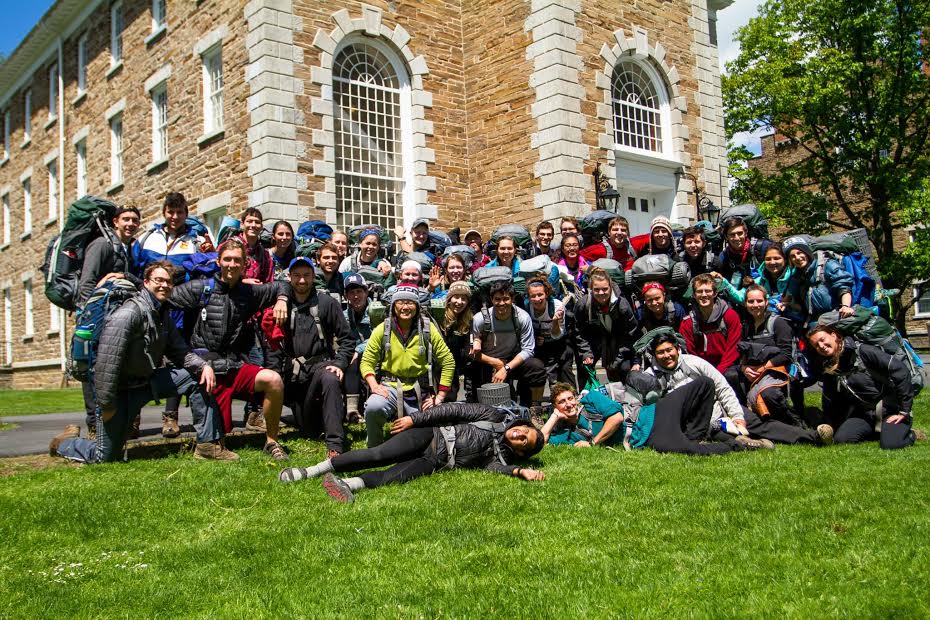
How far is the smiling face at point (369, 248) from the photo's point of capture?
29.8ft

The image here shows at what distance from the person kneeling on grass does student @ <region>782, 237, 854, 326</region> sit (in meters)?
3.29

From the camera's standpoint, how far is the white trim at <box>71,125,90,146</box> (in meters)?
20.7

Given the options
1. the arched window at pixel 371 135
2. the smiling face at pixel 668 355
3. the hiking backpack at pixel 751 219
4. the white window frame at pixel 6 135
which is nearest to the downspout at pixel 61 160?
the white window frame at pixel 6 135

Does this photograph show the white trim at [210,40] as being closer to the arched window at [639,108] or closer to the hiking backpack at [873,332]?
the arched window at [639,108]

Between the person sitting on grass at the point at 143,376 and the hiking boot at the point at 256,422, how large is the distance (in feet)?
5.54

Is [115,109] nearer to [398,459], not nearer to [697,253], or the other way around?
[697,253]

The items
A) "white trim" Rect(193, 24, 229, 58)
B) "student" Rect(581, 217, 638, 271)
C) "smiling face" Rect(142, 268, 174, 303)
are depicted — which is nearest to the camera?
"smiling face" Rect(142, 268, 174, 303)

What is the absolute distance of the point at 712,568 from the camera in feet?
11.1

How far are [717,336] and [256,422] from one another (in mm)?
4848

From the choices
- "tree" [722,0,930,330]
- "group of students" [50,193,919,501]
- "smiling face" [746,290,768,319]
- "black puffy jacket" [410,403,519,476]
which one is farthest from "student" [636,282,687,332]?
"tree" [722,0,930,330]

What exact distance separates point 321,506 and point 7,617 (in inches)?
72.7

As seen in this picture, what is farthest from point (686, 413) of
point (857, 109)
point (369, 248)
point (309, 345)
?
point (857, 109)

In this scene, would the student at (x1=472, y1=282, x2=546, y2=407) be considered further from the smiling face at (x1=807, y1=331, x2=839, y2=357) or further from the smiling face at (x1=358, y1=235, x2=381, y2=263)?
the smiling face at (x1=807, y1=331, x2=839, y2=357)

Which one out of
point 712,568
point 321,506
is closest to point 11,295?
point 321,506
